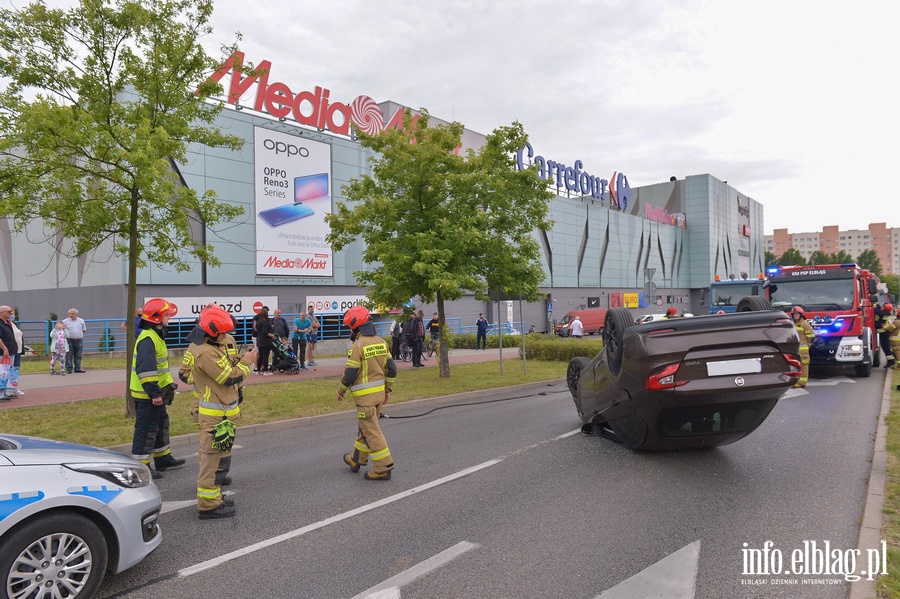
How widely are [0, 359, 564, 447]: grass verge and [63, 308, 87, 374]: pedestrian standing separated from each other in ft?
16.9

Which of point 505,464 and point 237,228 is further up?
point 237,228

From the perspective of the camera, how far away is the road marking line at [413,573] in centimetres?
352

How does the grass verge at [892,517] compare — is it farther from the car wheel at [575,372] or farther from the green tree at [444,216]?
the green tree at [444,216]

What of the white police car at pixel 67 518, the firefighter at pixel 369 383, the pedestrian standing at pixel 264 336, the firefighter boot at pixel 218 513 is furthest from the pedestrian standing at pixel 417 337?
the white police car at pixel 67 518

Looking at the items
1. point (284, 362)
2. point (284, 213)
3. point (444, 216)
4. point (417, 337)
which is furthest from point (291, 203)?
point (444, 216)

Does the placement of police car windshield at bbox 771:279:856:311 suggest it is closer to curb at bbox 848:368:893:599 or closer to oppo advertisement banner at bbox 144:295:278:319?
curb at bbox 848:368:893:599

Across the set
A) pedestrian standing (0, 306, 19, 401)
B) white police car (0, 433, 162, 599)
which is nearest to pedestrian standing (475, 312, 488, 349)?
pedestrian standing (0, 306, 19, 401)

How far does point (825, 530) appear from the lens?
14.6 feet

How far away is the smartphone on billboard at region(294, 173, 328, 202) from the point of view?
88.9 ft

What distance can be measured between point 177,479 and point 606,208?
5175cm

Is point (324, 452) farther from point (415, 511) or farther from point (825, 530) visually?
point (825, 530)

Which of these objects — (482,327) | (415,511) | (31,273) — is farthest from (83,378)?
(31,273)

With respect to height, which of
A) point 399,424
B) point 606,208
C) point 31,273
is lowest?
point 399,424

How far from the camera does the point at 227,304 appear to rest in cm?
Result: 2434
